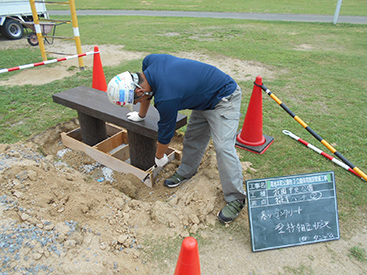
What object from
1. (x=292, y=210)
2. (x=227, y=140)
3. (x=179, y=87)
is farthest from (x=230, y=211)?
(x=179, y=87)

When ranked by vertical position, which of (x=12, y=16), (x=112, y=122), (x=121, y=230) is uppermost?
(x=12, y=16)

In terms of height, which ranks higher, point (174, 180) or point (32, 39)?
point (32, 39)

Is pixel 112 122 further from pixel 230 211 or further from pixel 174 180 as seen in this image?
pixel 230 211

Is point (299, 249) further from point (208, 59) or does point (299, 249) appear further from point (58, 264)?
point (208, 59)

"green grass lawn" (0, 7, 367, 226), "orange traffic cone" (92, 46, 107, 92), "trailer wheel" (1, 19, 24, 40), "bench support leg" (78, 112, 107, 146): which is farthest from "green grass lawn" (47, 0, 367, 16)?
"bench support leg" (78, 112, 107, 146)

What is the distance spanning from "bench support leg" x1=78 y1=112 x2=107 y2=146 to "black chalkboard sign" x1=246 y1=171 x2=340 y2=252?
2843 mm

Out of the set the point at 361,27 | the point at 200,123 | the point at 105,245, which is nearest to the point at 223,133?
the point at 200,123

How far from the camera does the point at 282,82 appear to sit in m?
7.10

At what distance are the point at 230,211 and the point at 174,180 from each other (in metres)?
1.05

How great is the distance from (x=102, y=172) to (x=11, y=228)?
5.29 feet

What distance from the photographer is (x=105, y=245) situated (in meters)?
2.74

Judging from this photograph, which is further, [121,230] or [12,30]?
[12,30]

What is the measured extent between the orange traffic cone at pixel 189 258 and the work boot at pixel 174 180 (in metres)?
1.78

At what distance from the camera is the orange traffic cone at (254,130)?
4.30 m
